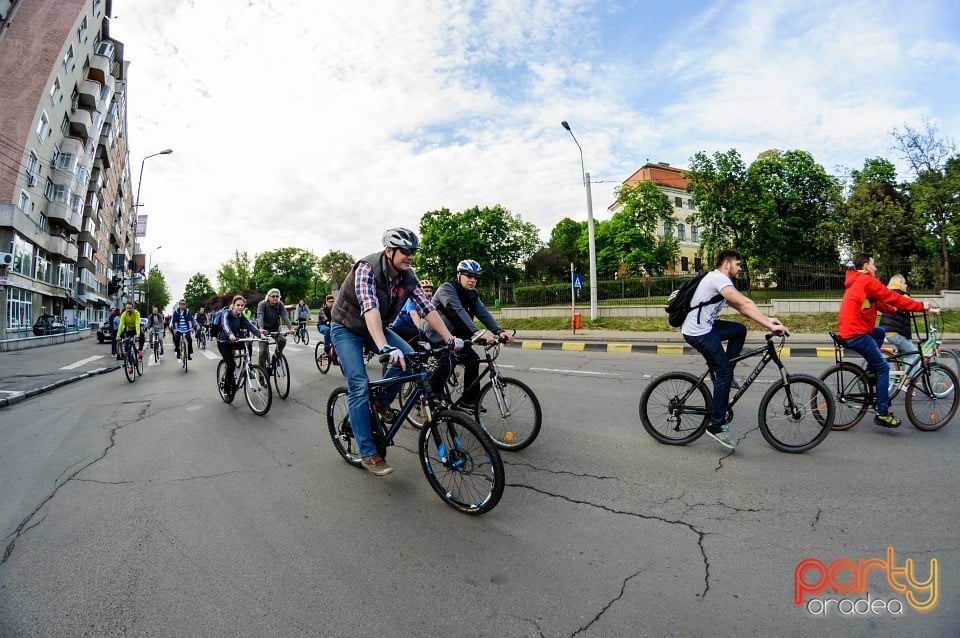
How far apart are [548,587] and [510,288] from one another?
97.0 feet

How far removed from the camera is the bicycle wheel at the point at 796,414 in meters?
4.30

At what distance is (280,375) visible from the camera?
8.33 m

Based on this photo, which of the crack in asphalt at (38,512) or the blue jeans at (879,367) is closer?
the crack in asphalt at (38,512)

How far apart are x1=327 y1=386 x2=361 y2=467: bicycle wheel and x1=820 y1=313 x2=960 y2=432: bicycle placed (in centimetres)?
500

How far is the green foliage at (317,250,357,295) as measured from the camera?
87.8 metres

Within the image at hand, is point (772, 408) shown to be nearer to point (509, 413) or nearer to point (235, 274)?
point (509, 413)

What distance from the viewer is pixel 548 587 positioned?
7.98 feet

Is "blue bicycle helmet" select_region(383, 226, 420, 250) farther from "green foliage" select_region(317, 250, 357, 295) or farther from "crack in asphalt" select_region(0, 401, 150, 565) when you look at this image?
"green foliage" select_region(317, 250, 357, 295)

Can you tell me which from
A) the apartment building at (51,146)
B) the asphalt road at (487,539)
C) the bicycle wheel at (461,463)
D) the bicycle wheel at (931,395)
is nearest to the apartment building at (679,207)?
the apartment building at (51,146)

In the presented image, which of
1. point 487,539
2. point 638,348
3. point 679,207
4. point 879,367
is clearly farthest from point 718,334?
point 679,207

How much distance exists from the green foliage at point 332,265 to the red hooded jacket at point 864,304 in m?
85.8

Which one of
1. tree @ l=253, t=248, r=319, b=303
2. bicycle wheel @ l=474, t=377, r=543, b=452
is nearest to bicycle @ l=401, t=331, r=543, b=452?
bicycle wheel @ l=474, t=377, r=543, b=452

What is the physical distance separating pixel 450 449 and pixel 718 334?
2.86m

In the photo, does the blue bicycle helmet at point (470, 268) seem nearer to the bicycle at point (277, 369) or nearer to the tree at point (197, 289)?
the bicycle at point (277, 369)
